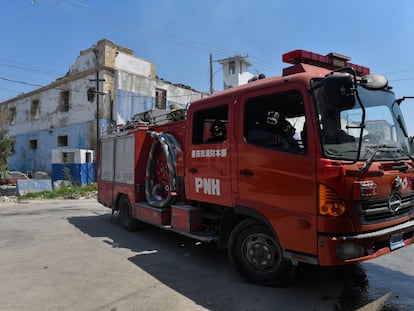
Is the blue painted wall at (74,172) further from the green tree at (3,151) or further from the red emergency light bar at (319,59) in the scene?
the red emergency light bar at (319,59)

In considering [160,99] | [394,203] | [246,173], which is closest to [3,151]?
[160,99]

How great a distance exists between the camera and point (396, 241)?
14.2ft

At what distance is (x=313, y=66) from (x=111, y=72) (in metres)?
23.6

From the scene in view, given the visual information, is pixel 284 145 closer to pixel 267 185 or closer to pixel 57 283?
pixel 267 185

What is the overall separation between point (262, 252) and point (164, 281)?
145cm

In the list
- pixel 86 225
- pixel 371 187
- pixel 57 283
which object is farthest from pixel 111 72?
pixel 371 187

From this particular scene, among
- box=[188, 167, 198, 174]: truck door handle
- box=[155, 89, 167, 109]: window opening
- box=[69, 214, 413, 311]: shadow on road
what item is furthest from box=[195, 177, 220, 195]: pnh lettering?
box=[155, 89, 167, 109]: window opening

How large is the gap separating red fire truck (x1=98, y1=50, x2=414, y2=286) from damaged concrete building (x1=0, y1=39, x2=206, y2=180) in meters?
19.9

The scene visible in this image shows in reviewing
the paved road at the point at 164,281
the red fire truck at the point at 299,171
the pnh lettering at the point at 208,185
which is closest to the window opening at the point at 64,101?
the paved road at the point at 164,281

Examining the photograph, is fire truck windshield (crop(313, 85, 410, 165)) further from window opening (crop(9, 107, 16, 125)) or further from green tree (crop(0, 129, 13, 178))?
window opening (crop(9, 107, 16, 125))

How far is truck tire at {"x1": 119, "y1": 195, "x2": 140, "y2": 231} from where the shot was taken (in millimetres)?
8434

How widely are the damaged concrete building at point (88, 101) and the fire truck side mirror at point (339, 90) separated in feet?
71.7

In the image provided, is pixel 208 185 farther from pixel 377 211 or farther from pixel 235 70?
pixel 235 70

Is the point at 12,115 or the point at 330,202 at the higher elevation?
the point at 12,115
